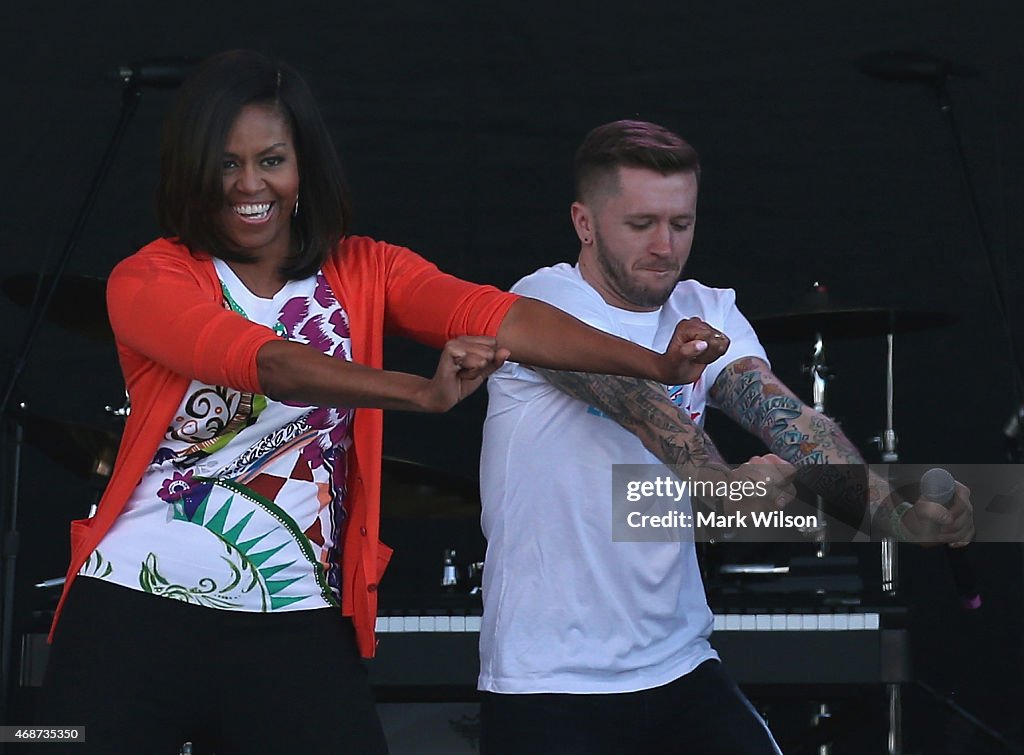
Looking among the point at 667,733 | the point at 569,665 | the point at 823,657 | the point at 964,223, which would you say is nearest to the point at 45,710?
the point at 569,665

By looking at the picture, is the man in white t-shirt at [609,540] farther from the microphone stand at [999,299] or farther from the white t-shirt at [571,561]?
the microphone stand at [999,299]

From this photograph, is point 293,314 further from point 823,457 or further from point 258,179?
point 823,457

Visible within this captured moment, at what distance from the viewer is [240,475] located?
6.24 ft

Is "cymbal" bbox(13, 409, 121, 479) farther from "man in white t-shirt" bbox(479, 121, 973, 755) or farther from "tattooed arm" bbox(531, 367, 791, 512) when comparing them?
"tattooed arm" bbox(531, 367, 791, 512)

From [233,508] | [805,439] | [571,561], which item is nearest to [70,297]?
[571,561]

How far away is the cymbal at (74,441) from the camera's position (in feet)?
11.2

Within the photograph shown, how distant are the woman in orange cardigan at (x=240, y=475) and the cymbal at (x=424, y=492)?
1532 mm

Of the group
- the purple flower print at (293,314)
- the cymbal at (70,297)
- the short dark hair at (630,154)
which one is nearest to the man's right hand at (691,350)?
the purple flower print at (293,314)

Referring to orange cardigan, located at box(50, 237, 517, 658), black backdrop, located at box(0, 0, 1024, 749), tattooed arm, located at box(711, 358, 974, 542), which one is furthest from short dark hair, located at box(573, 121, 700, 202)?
black backdrop, located at box(0, 0, 1024, 749)

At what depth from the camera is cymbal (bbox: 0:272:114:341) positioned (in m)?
3.63

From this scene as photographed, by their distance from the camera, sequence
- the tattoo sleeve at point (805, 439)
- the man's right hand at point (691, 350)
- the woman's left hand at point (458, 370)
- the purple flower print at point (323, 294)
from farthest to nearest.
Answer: the tattoo sleeve at point (805, 439) < the purple flower print at point (323, 294) < the man's right hand at point (691, 350) < the woman's left hand at point (458, 370)

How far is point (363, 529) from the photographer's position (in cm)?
199

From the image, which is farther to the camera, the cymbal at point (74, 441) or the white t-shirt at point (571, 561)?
the cymbal at point (74, 441)

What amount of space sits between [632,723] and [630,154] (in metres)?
0.93
